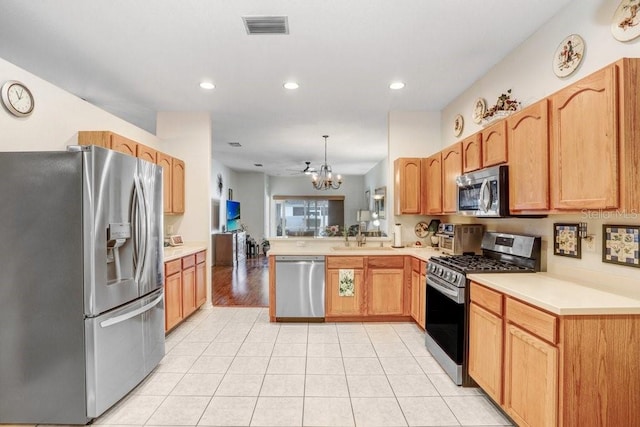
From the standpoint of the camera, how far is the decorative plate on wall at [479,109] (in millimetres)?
3441

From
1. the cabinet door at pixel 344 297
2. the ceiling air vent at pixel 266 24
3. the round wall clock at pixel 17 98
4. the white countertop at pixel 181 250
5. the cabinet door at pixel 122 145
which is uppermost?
the ceiling air vent at pixel 266 24

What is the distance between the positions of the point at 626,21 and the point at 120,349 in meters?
3.71

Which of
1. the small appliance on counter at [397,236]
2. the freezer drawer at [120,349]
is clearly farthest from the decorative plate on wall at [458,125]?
the freezer drawer at [120,349]

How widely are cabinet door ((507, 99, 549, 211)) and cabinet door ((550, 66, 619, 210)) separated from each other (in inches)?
2.4

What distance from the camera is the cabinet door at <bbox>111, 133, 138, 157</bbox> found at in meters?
3.14

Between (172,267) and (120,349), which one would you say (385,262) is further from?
(120,349)

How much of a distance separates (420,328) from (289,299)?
1.56 meters

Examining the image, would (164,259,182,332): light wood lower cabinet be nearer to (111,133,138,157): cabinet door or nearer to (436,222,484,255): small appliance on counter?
(111,133,138,157): cabinet door

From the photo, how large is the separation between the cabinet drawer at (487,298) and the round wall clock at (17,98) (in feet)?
12.1

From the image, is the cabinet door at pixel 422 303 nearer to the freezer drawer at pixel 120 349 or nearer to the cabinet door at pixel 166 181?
the freezer drawer at pixel 120 349

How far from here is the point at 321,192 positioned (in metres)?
11.7

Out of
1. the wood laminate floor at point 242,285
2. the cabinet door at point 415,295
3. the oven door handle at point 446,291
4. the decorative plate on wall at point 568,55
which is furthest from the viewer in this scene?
the wood laminate floor at point 242,285

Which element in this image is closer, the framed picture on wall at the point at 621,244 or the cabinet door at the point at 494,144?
the framed picture on wall at the point at 621,244

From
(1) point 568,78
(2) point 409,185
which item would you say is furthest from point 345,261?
(1) point 568,78
